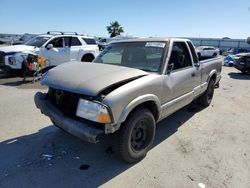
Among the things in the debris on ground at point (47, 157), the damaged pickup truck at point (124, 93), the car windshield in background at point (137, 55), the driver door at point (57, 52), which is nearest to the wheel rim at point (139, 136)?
the damaged pickup truck at point (124, 93)

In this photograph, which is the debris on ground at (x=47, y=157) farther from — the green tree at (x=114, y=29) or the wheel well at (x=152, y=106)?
the green tree at (x=114, y=29)

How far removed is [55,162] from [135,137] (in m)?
1.27

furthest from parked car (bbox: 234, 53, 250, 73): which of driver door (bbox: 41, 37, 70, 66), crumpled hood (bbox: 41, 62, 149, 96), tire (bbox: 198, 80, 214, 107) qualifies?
crumpled hood (bbox: 41, 62, 149, 96)

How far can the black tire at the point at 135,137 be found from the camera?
3.35 meters

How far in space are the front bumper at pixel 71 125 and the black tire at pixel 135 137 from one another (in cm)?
40

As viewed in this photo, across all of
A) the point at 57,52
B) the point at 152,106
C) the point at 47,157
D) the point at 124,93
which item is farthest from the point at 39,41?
the point at 124,93

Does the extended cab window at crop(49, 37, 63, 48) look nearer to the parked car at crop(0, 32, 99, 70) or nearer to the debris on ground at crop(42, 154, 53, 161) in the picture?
the parked car at crop(0, 32, 99, 70)

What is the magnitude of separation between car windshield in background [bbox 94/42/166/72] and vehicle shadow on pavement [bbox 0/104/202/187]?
1.41 m

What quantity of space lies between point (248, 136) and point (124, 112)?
301cm

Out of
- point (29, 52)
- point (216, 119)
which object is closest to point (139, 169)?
point (216, 119)

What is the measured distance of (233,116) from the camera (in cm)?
602

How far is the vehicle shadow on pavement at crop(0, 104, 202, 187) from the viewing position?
3174 millimetres

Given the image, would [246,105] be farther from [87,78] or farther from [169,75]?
[87,78]

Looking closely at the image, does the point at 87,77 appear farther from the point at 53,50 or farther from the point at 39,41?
the point at 39,41
